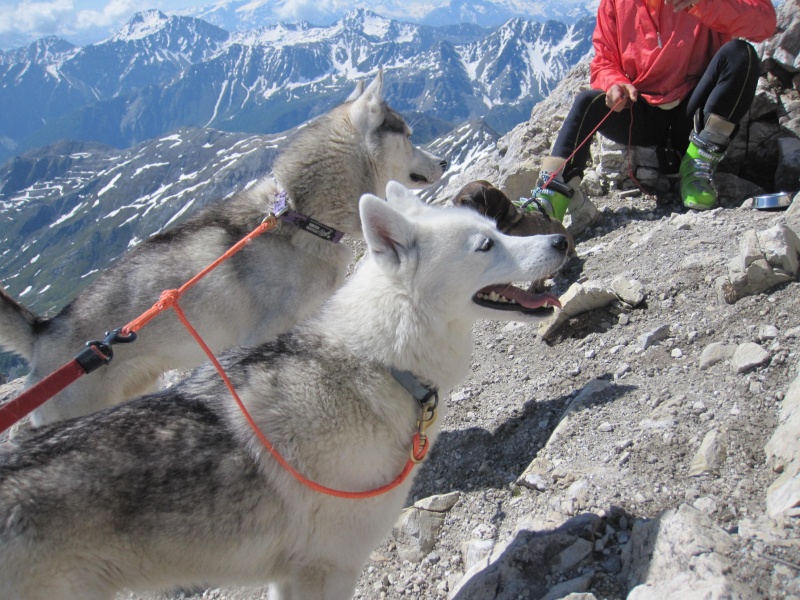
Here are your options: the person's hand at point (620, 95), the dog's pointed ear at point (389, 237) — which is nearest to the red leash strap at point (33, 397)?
the dog's pointed ear at point (389, 237)

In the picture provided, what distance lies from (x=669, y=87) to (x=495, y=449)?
5.82m

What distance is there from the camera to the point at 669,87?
809 cm

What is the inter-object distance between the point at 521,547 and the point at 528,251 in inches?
80.5

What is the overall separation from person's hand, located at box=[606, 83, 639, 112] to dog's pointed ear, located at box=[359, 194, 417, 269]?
212 inches

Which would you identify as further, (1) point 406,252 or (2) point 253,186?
A: (2) point 253,186

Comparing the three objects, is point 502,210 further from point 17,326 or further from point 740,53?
point 17,326

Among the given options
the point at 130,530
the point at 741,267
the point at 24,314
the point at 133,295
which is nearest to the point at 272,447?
the point at 130,530

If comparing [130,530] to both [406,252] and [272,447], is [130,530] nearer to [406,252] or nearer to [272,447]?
[272,447]

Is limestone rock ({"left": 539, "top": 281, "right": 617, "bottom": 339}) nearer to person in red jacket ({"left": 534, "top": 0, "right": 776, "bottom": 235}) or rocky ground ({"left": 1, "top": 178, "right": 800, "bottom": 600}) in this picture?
rocky ground ({"left": 1, "top": 178, "right": 800, "bottom": 600})

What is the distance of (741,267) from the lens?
5379 millimetres

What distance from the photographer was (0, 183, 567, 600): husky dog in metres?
3.12

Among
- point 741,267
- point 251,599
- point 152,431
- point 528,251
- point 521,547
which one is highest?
point 528,251

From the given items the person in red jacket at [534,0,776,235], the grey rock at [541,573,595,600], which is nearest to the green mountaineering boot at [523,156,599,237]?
the person in red jacket at [534,0,776,235]

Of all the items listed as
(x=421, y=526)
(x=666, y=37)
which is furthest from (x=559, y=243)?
(x=666, y=37)
